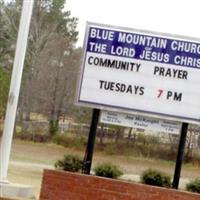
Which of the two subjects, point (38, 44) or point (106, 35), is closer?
point (106, 35)

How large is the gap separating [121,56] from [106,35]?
503 mm

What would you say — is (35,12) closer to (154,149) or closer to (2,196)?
(154,149)

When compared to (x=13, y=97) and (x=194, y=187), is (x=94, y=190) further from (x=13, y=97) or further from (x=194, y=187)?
(x=13, y=97)

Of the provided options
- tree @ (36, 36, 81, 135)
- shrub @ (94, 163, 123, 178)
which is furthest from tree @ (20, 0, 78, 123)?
shrub @ (94, 163, 123, 178)

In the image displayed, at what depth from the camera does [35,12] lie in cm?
6225

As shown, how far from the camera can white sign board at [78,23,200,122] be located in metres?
13.1

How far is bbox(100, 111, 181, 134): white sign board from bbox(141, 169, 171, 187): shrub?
880 millimetres

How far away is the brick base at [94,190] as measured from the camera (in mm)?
12327

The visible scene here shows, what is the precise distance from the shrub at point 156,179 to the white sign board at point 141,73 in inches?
44.1

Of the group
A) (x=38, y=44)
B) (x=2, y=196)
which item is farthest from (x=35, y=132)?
(x=2, y=196)

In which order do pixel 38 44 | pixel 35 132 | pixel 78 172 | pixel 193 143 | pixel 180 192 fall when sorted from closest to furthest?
pixel 180 192 < pixel 78 172 < pixel 193 143 < pixel 35 132 < pixel 38 44

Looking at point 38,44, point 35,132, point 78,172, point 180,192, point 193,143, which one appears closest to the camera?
point 180,192

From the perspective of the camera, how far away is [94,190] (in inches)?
493

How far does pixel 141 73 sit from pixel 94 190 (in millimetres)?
2439
